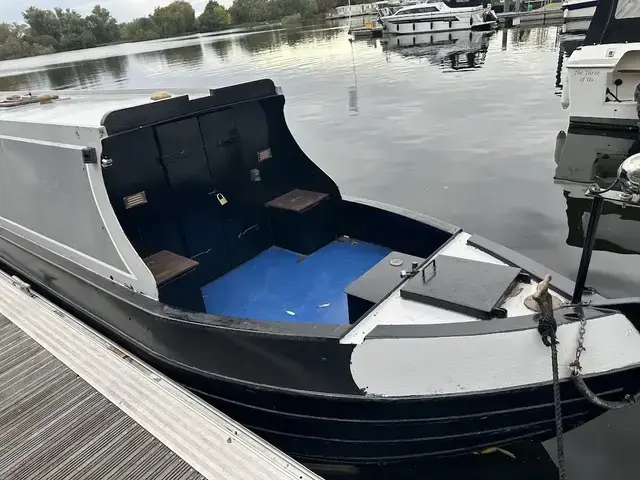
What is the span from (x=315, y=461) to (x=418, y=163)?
9.21m

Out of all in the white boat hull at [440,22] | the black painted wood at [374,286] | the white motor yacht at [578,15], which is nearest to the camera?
the black painted wood at [374,286]

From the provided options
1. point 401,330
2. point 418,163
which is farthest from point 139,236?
point 418,163

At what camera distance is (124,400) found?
3.96 meters

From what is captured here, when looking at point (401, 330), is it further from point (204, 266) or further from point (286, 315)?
point (204, 266)

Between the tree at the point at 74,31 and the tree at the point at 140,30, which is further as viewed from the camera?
the tree at the point at 140,30

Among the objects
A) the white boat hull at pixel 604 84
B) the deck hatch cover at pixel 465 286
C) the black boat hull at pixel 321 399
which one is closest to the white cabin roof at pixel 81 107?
the black boat hull at pixel 321 399

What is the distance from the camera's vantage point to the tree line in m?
77.9

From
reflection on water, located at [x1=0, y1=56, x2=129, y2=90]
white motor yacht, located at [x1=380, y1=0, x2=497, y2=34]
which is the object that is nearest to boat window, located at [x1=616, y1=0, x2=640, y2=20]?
reflection on water, located at [x1=0, y1=56, x2=129, y2=90]

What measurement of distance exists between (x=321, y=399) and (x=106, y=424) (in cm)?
181

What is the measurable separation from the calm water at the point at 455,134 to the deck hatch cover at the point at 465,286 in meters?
1.56

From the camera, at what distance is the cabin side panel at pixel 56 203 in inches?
172

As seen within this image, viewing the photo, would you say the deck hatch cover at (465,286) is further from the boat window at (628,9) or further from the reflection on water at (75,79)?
the reflection on water at (75,79)

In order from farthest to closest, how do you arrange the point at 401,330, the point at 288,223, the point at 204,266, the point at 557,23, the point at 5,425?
the point at 557,23 < the point at 288,223 < the point at 204,266 < the point at 5,425 < the point at 401,330

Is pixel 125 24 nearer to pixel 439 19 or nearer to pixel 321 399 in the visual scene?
pixel 439 19
